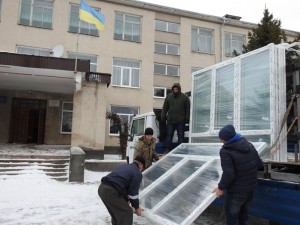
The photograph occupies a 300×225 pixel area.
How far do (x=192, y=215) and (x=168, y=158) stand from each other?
2356 millimetres

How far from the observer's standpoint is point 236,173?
4.20 meters

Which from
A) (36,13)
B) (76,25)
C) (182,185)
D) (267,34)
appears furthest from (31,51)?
(182,185)

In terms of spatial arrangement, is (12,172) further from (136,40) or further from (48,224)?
(136,40)

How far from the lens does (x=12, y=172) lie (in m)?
10.3

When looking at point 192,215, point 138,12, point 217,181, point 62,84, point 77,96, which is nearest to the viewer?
point 192,215

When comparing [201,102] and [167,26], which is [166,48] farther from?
[201,102]

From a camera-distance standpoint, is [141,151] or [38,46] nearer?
[141,151]

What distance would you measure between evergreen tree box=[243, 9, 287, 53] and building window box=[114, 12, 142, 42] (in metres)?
10.5

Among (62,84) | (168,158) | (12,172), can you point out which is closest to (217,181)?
(168,158)

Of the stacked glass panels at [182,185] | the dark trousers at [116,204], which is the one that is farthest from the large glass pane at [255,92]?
the dark trousers at [116,204]

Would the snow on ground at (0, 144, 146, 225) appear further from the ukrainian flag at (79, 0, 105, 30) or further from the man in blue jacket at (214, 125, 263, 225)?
the ukrainian flag at (79, 0, 105, 30)

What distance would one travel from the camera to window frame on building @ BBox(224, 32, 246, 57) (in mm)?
23739

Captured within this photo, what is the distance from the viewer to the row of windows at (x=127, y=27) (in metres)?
19.3

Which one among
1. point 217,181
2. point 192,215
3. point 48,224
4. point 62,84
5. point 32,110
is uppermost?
point 62,84
